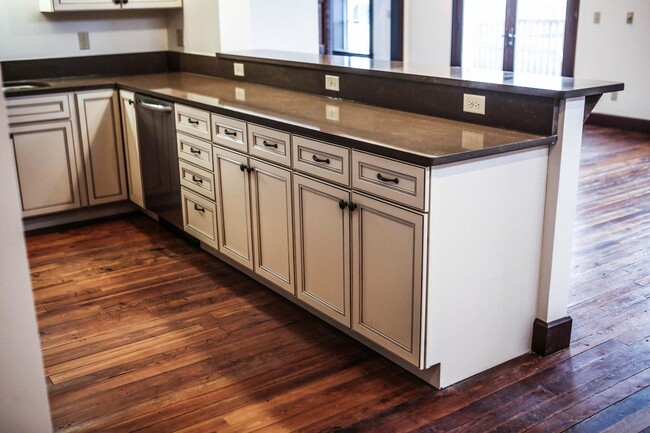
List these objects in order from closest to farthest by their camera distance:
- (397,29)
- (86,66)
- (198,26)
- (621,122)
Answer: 1. (198,26)
2. (86,66)
3. (621,122)
4. (397,29)

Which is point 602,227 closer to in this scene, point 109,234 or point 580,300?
point 580,300

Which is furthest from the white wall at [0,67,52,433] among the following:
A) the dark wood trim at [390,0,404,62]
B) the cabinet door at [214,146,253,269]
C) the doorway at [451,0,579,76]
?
the dark wood trim at [390,0,404,62]

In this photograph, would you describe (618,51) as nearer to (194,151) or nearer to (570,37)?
(570,37)

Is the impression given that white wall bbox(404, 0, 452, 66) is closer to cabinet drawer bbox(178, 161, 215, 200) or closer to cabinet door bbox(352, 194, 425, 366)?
cabinet drawer bbox(178, 161, 215, 200)

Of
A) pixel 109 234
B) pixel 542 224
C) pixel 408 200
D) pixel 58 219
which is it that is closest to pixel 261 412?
pixel 408 200

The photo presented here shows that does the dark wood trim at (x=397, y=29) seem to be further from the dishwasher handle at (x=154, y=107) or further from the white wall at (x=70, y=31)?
the dishwasher handle at (x=154, y=107)

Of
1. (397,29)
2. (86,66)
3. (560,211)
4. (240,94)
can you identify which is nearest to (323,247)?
(560,211)

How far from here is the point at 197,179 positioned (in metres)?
3.73

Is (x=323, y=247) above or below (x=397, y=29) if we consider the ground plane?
below

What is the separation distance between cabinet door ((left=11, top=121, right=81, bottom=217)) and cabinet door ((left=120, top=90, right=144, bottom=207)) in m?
0.33

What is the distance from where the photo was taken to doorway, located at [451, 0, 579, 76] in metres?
7.54

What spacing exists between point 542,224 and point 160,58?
346 cm

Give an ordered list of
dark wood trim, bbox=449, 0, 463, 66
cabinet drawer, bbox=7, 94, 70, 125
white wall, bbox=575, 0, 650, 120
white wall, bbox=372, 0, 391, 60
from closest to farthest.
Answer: cabinet drawer, bbox=7, 94, 70, 125, white wall, bbox=575, 0, 650, 120, dark wood trim, bbox=449, 0, 463, 66, white wall, bbox=372, 0, 391, 60

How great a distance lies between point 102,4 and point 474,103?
285cm
